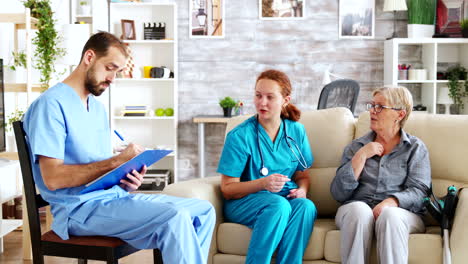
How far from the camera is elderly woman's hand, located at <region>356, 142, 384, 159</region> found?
287 centimetres

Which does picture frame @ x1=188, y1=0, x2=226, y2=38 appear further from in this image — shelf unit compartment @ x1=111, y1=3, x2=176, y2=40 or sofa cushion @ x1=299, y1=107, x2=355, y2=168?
sofa cushion @ x1=299, y1=107, x2=355, y2=168

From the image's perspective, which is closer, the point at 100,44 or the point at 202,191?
the point at 100,44

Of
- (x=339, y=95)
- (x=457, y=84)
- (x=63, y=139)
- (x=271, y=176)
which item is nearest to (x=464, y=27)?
(x=457, y=84)

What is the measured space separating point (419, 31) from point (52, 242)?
503 cm

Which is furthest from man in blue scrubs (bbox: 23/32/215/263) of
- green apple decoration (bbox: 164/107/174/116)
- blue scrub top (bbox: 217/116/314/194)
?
green apple decoration (bbox: 164/107/174/116)

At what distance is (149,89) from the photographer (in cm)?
671

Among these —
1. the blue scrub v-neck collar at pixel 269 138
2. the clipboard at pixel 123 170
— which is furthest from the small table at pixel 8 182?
the blue scrub v-neck collar at pixel 269 138

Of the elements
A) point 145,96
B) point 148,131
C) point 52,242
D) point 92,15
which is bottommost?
point 52,242

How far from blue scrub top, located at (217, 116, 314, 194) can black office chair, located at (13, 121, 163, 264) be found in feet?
2.66

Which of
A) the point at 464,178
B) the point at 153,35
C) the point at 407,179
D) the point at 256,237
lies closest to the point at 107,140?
the point at 256,237

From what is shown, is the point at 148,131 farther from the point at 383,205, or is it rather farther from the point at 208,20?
the point at 383,205

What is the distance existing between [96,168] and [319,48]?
4.73m

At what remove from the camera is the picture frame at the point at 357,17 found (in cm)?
652

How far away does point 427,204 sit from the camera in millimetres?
2682
